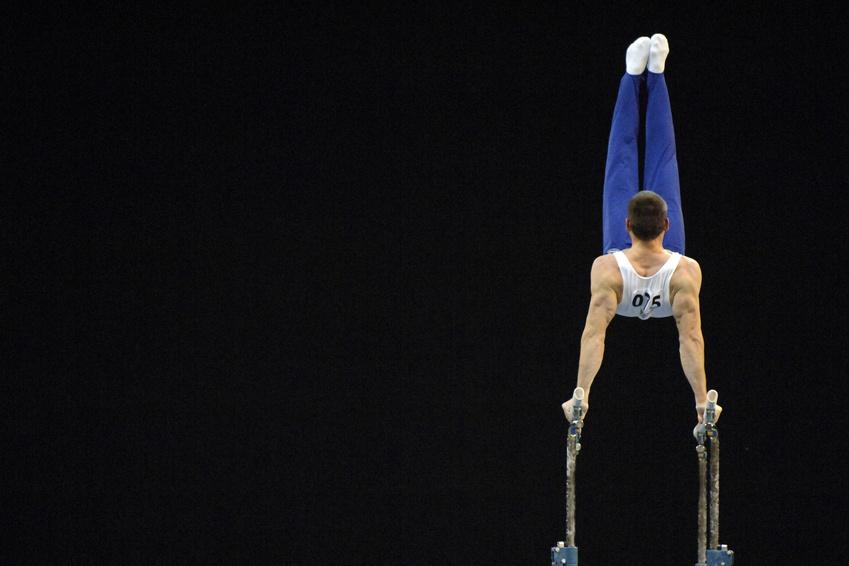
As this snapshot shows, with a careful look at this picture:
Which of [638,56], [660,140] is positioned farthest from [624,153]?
[638,56]

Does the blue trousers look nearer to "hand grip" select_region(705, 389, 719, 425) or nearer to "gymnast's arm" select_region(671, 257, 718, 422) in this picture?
"gymnast's arm" select_region(671, 257, 718, 422)

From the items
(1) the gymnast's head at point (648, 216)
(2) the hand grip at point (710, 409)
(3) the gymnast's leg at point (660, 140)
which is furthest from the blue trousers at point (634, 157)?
(2) the hand grip at point (710, 409)

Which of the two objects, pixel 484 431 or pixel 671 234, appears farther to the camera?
pixel 484 431

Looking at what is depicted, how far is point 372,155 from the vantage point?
798 cm

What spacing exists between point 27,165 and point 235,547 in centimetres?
288

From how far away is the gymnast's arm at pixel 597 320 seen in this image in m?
5.41

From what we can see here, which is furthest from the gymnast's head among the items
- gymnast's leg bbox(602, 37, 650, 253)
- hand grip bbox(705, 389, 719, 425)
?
hand grip bbox(705, 389, 719, 425)

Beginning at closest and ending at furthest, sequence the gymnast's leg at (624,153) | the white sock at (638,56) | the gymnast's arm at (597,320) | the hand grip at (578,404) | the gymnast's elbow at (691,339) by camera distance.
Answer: the hand grip at (578,404)
the gymnast's arm at (597,320)
the gymnast's elbow at (691,339)
the gymnast's leg at (624,153)
the white sock at (638,56)

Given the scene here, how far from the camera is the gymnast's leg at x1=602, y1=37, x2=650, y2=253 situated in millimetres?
6027

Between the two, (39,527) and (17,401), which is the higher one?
(17,401)

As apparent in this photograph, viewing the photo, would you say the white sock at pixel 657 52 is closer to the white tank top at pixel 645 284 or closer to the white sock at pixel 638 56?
the white sock at pixel 638 56

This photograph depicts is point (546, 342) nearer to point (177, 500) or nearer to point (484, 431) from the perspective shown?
point (484, 431)

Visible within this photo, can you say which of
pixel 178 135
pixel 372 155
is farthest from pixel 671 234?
pixel 178 135

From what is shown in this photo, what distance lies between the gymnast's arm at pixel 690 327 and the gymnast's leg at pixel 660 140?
1.74 feet
